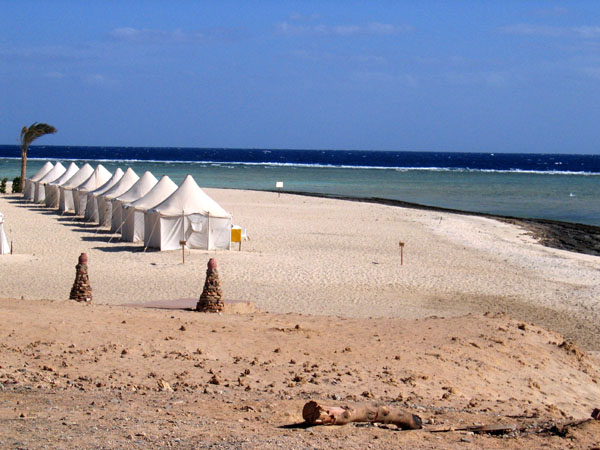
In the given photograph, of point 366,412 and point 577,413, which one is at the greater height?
point 366,412

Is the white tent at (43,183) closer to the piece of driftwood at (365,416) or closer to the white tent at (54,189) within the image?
the white tent at (54,189)

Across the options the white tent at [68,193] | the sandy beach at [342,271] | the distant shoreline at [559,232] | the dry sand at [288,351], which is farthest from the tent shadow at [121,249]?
the distant shoreline at [559,232]

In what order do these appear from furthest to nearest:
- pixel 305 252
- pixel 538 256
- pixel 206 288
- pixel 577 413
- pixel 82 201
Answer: pixel 82 201
pixel 538 256
pixel 305 252
pixel 206 288
pixel 577 413

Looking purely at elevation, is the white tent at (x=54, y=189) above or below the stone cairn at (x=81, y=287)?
above

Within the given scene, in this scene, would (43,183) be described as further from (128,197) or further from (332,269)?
(332,269)

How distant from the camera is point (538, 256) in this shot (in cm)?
2473

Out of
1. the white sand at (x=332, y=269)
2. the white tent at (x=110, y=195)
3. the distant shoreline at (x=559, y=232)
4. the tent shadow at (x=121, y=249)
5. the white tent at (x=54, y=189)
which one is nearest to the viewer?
the white sand at (x=332, y=269)

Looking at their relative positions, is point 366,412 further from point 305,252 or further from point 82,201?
point 82,201

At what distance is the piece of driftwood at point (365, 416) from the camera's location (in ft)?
22.2

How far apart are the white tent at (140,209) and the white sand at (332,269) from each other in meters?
0.53

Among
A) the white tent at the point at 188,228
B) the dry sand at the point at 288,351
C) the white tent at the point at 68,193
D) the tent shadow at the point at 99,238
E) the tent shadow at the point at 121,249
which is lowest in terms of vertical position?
the dry sand at the point at 288,351

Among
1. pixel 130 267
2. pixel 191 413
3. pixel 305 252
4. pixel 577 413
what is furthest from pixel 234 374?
pixel 305 252

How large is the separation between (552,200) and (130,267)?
4131cm

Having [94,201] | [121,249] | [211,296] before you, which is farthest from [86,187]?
[211,296]
